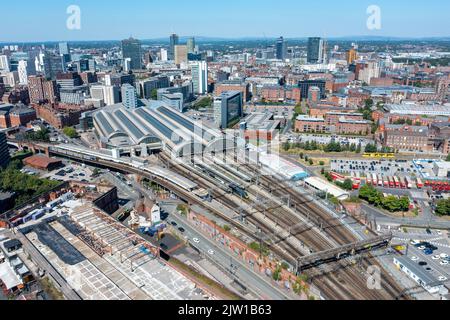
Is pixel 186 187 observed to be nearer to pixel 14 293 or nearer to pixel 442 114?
pixel 14 293

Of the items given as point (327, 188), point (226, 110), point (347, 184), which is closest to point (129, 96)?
point (226, 110)

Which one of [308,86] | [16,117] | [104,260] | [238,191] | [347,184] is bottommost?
[347,184]

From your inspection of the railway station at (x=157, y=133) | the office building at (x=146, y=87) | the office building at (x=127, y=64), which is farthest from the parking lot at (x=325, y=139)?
the office building at (x=127, y=64)

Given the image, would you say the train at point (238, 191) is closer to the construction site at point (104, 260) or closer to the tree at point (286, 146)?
the construction site at point (104, 260)

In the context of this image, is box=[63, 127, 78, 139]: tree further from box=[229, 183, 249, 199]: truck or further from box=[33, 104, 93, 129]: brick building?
box=[229, 183, 249, 199]: truck

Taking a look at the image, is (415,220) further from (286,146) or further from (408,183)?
(286,146)

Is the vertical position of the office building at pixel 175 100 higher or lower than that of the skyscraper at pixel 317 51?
lower
